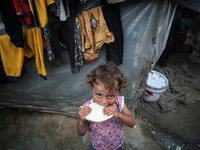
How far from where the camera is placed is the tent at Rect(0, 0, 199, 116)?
173cm

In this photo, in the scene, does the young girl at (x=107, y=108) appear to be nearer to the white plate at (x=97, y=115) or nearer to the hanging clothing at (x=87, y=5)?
the white plate at (x=97, y=115)

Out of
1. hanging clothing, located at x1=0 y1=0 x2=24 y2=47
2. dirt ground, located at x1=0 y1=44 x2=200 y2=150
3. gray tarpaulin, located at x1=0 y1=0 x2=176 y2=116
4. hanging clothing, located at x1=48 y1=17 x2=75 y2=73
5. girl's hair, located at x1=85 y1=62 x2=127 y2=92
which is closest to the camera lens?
girl's hair, located at x1=85 y1=62 x2=127 y2=92

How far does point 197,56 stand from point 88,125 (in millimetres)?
4923

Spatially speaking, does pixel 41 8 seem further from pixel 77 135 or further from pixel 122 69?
pixel 77 135

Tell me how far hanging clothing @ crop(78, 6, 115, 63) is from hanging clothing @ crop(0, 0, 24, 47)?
2.22 ft

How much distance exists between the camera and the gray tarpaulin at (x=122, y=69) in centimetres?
172

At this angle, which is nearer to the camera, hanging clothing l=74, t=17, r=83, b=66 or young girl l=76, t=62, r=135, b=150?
young girl l=76, t=62, r=135, b=150

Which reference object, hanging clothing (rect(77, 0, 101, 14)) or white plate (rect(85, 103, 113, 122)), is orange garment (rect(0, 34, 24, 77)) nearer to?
hanging clothing (rect(77, 0, 101, 14))

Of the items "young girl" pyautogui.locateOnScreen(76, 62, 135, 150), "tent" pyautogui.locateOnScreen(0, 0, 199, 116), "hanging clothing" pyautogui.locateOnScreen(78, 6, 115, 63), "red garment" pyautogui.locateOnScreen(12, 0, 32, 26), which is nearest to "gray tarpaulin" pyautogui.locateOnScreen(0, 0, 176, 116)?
"tent" pyautogui.locateOnScreen(0, 0, 199, 116)

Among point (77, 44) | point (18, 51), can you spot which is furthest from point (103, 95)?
point (18, 51)

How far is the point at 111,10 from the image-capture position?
1630 millimetres

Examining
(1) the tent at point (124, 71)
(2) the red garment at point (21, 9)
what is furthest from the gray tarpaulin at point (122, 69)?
(2) the red garment at point (21, 9)

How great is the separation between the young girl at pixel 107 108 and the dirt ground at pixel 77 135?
1000 mm

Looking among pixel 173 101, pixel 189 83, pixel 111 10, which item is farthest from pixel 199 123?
pixel 111 10
